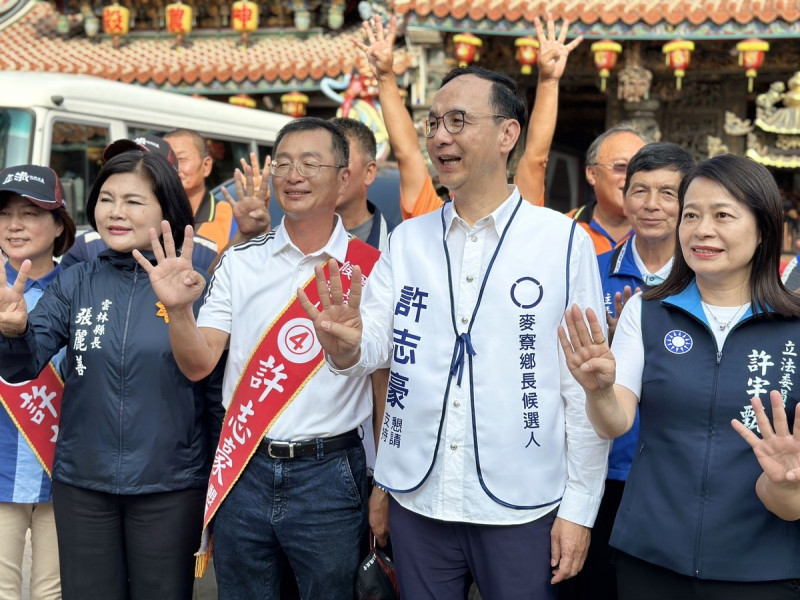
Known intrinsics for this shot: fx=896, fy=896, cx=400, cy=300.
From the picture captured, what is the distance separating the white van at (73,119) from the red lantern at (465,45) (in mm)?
3210

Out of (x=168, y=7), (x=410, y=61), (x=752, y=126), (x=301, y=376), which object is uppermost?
(x=168, y=7)

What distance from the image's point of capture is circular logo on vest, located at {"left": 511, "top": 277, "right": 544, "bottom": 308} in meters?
2.21

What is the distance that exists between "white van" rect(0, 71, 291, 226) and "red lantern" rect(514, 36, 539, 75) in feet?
11.7

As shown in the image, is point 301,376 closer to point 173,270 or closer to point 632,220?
point 173,270

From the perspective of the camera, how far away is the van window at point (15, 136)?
18.7ft

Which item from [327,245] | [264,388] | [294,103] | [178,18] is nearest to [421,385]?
[264,388]

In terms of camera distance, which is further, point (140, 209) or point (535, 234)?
point (140, 209)

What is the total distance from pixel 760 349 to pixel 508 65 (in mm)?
8323

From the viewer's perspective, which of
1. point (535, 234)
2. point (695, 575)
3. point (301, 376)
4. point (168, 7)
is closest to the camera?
point (695, 575)

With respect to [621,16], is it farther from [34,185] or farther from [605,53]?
[34,185]

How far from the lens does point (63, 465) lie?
8.55 feet

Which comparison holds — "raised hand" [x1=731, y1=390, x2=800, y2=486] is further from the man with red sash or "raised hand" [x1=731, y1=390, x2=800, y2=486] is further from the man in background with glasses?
the man in background with glasses

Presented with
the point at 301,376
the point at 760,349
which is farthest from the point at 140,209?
the point at 760,349

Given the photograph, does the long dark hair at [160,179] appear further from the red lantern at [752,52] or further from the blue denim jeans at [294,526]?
the red lantern at [752,52]
